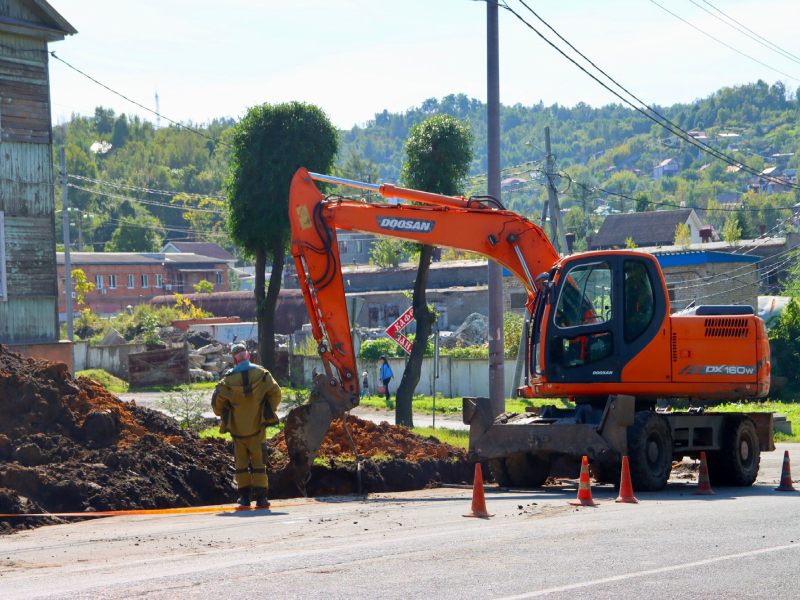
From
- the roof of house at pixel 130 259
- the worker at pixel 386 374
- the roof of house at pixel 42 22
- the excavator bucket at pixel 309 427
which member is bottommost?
the worker at pixel 386 374

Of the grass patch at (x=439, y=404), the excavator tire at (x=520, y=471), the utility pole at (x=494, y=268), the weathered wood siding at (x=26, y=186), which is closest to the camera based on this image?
the excavator tire at (x=520, y=471)

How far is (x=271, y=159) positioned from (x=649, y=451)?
18671 millimetres

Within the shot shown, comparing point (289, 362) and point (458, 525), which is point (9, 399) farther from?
point (289, 362)

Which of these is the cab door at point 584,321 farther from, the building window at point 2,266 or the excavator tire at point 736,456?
the building window at point 2,266

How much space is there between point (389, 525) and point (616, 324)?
5.43 metres

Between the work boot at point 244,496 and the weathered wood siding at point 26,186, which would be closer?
the work boot at point 244,496

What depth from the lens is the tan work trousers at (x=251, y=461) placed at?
1233cm

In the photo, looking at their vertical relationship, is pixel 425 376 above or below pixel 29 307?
below

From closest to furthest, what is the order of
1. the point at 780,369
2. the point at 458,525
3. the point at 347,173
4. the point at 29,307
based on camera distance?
the point at 458,525, the point at 29,307, the point at 780,369, the point at 347,173

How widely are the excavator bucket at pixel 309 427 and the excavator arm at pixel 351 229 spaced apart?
20 mm

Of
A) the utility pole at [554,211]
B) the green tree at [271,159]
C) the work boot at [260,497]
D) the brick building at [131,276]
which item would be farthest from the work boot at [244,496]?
the brick building at [131,276]

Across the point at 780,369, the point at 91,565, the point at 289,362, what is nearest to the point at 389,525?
the point at 91,565

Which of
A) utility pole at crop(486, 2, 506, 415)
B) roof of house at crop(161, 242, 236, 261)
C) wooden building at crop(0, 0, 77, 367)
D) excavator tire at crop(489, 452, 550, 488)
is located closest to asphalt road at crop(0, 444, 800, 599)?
excavator tire at crop(489, 452, 550, 488)

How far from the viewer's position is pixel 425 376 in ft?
131
